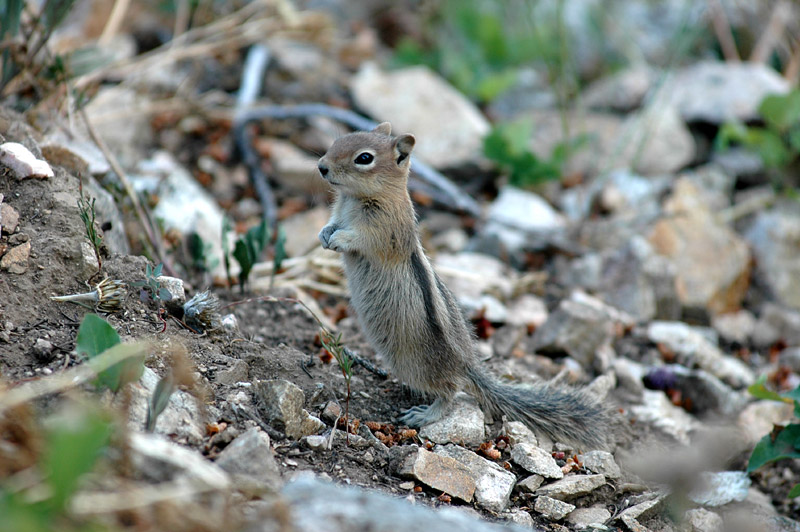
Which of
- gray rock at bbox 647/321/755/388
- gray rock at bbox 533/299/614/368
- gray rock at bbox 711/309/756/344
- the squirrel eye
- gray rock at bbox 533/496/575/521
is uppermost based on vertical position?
the squirrel eye

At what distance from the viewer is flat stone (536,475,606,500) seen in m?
3.41

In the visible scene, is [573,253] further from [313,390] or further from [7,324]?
[7,324]

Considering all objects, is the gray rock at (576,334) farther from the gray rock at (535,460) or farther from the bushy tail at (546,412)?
the gray rock at (535,460)

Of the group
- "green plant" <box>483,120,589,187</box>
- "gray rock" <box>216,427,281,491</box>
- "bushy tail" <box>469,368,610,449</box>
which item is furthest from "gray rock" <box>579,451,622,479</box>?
"green plant" <box>483,120,589,187</box>

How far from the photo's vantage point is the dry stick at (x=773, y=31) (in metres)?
9.06

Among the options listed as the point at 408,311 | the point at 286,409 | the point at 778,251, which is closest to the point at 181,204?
the point at 408,311

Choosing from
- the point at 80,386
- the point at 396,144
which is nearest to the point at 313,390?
the point at 80,386

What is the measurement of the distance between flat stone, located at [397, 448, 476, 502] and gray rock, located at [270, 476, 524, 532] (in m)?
1.04

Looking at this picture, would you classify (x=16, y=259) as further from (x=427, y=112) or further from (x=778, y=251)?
(x=778, y=251)

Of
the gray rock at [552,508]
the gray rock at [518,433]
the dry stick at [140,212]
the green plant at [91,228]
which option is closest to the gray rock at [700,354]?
the gray rock at [518,433]

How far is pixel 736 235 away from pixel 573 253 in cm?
182

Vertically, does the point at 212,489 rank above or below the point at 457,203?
above

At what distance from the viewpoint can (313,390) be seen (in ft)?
11.8

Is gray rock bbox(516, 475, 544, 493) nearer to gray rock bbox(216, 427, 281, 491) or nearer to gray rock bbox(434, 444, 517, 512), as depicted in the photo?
gray rock bbox(434, 444, 517, 512)
